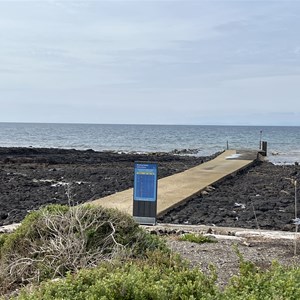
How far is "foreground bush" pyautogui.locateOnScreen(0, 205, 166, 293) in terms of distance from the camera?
19.6ft

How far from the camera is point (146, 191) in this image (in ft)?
32.6

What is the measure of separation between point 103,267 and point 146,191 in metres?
4.65

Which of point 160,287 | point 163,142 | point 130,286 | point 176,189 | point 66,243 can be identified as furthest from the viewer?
point 163,142

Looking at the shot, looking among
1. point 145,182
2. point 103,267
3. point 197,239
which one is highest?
point 145,182

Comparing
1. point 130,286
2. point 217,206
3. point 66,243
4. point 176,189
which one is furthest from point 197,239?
point 176,189

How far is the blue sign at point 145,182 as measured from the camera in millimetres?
9906

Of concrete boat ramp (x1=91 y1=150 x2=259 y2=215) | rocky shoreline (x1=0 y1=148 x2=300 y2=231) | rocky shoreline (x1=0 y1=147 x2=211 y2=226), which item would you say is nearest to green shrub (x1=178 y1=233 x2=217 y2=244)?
rocky shoreline (x1=0 y1=148 x2=300 y2=231)

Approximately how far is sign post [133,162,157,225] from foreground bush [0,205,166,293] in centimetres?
298

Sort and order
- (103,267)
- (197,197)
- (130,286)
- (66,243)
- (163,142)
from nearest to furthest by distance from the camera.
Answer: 1. (130,286)
2. (103,267)
3. (66,243)
4. (197,197)
5. (163,142)

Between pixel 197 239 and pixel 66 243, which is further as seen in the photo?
pixel 197 239

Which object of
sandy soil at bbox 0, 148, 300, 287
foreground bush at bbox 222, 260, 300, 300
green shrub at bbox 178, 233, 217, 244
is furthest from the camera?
green shrub at bbox 178, 233, 217, 244

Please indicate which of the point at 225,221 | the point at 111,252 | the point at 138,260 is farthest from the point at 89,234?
the point at 225,221

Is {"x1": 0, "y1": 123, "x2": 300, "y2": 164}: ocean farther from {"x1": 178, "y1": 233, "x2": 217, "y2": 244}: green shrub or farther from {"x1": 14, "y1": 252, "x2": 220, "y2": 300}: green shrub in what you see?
{"x1": 14, "y1": 252, "x2": 220, "y2": 300}: green shrub

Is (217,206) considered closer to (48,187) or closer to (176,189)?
(176,189)
